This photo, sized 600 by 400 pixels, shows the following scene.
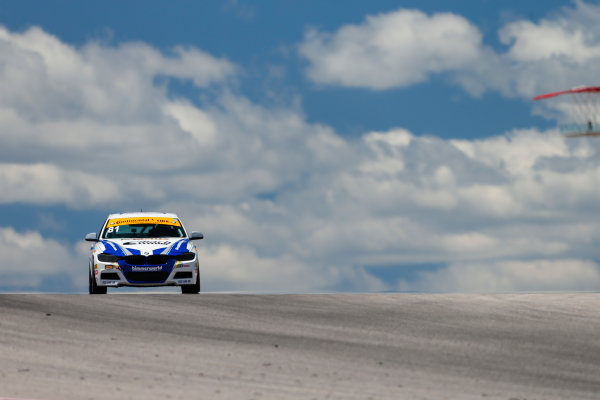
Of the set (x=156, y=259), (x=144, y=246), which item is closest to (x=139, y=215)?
(x=144, y=246)

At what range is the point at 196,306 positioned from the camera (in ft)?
71.0

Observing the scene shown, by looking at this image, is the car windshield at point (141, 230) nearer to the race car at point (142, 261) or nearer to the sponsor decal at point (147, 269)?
the race car at point (142, 261)

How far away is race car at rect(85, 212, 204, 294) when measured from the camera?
22469mm

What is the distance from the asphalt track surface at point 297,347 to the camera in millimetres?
14414

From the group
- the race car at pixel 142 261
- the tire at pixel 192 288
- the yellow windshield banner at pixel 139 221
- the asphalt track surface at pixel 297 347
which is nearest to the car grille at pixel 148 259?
the race car at pixel 142 261

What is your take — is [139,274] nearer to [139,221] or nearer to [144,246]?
[144,246]

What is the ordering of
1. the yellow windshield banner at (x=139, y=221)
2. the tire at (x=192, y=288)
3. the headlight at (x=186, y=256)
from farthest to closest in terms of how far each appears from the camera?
the yellow windshield banner at (x=139, y=221) < the tire at (x=192, y=288) < the headlight at (x=186, y=256)

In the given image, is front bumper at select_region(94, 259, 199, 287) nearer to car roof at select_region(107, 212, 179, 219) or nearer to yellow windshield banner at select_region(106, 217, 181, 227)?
yellow windshield banner at select_region(106, 217, 181, 227)

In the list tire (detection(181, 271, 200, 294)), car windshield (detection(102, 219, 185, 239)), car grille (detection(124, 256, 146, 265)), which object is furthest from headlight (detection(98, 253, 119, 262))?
tire (detection(181, 271, 200, 294))

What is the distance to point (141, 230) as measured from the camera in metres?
23.9

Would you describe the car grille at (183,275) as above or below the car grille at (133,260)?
below

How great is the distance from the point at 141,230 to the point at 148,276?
1653 millimetres

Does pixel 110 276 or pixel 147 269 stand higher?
pixel 147 269

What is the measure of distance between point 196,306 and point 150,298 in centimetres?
153
